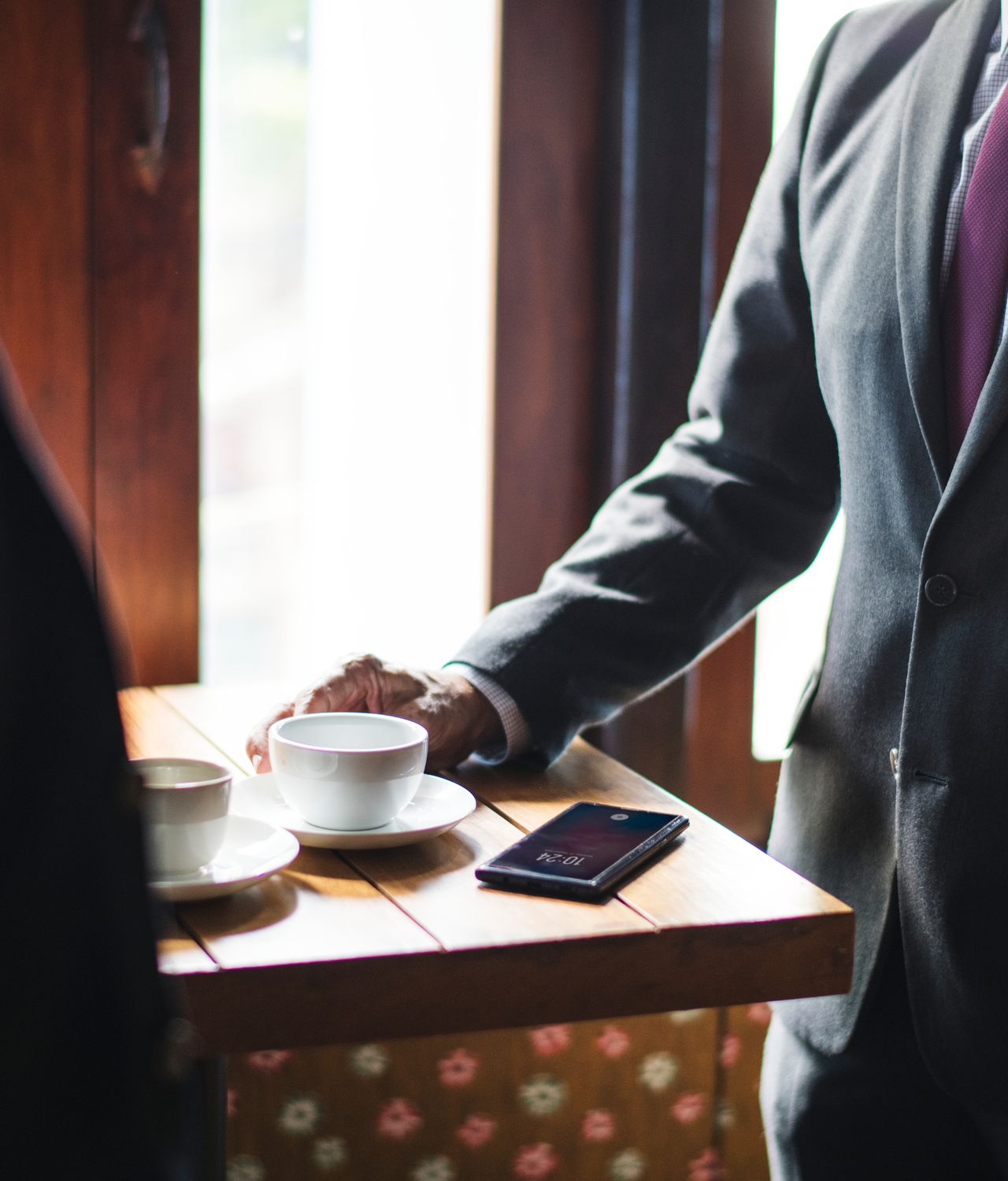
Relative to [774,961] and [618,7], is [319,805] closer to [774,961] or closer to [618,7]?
[774,961]

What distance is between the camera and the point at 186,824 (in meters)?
0.79

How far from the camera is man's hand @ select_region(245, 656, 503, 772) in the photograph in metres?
1.02

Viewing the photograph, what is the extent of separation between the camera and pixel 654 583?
1104mm

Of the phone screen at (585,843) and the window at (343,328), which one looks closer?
the phone screen at (585,843)

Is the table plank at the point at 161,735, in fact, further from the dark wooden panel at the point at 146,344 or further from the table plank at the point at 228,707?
the dark wooden panel at the point at 146,344

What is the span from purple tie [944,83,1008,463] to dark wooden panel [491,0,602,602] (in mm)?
838

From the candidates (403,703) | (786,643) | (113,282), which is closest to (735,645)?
(786,643)

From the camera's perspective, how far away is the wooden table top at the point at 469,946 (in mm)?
722

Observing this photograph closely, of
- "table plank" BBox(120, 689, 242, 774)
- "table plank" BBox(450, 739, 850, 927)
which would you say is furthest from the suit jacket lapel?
"table plank" BBox(120, 689, 242, 774)

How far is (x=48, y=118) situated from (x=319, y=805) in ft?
3.19

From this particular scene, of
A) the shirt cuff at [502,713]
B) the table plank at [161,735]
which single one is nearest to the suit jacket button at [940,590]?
the shirt cuff at [502,713]

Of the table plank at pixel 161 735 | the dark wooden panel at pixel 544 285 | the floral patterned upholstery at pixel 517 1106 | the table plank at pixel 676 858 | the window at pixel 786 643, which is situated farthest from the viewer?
the window at pixel 786 643

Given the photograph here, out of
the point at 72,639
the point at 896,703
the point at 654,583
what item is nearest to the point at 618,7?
the point at 654,583

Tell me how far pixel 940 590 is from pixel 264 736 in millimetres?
521
